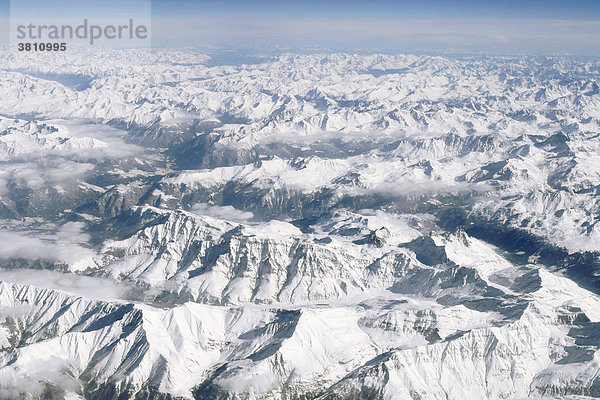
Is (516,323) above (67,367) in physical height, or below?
above

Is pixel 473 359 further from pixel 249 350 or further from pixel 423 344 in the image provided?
pixel 249 350

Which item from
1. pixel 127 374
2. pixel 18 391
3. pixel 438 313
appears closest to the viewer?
pixel 18 391

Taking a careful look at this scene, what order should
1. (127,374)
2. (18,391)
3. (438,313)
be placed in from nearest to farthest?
(18,391) → (127,374) → (438,313)

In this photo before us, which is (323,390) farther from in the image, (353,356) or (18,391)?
(18,391)

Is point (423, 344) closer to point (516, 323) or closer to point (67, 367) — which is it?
point (516, 323)

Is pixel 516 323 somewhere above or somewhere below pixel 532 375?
above

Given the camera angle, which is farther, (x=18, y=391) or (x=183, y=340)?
(x=183, y=340)

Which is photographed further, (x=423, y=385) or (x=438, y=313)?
(x=438, y=313)

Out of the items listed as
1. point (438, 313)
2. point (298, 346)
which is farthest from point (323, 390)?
point (438, 313)

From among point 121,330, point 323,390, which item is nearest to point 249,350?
point 323,390
